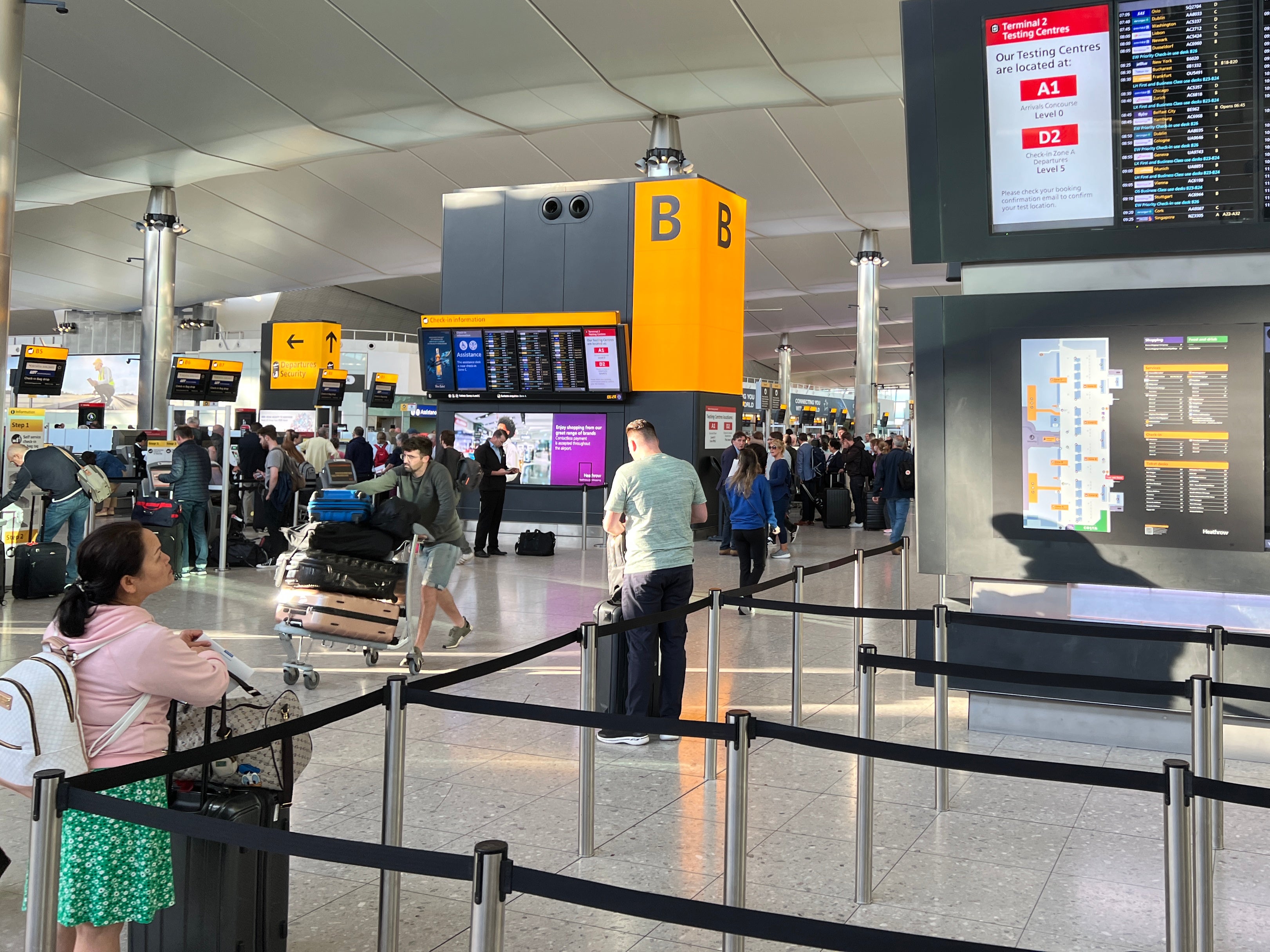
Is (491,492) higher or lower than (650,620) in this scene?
higher

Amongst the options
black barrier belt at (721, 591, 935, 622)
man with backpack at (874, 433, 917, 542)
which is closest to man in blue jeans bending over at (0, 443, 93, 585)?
black barrier belt at (721, 591, 935, 622)

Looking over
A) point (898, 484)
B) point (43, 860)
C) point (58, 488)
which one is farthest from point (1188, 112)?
point (58, 488)

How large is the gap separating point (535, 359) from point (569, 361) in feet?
1.84

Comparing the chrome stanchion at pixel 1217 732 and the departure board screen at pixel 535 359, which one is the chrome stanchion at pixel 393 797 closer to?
the chrome stanchion at pixel 1217 732

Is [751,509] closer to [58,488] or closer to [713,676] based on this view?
[713,676]

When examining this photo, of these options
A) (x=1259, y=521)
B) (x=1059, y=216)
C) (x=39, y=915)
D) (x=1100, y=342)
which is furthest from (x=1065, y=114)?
(x=39, y=915)

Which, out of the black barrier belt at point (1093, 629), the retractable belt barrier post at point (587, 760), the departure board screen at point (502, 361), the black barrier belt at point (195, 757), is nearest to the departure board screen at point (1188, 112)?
the black barrier belt at point (1093, 629)

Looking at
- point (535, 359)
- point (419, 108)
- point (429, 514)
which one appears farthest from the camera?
point (419, 108)

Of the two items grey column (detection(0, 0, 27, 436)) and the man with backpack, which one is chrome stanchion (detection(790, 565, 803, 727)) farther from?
the man with backpack

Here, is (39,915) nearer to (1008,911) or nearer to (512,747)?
(1008,911)

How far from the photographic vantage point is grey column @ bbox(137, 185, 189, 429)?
74.9 feet

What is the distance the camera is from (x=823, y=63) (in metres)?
15.9

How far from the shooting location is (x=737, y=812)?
9.95ft

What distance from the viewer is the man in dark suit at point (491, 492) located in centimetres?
1441
